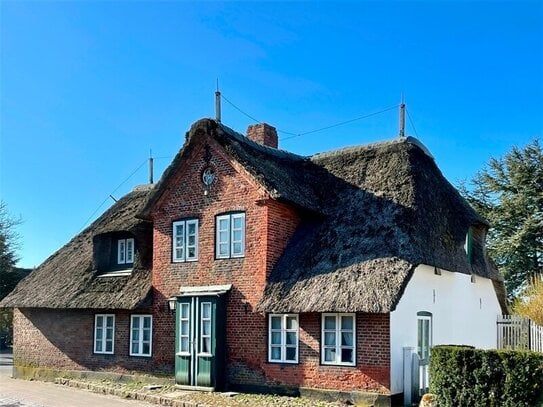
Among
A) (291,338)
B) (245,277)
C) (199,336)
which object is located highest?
(245,277)

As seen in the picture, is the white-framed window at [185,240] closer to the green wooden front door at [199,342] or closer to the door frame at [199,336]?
the door frame at [199,336]

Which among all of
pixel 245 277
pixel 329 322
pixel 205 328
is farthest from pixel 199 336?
pixel 329 322

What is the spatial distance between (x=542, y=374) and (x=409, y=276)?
4125 millimetres

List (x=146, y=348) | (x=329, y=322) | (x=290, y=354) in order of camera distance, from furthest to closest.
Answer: (x=146, y=348), (x=290, y=354), (x=329, y=322)

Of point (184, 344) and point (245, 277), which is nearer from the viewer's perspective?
point (245, 277)

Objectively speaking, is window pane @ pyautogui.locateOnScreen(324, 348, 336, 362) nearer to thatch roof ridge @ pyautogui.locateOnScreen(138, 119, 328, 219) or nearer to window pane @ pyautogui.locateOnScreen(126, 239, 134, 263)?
thatch roof ridge @ pyautogui.locateOnScreen(138, 119, 328, 219)

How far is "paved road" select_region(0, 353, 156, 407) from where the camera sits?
54.4 feet

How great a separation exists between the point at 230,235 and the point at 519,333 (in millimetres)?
10947

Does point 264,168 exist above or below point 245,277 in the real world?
above

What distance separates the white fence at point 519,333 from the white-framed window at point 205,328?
1069 cm

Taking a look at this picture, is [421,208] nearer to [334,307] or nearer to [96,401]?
[334,307]

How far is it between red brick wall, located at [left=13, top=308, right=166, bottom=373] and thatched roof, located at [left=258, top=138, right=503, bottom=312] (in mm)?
5672

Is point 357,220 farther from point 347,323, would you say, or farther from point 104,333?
point 104,333

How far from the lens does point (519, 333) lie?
22.2 metres
